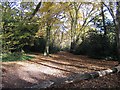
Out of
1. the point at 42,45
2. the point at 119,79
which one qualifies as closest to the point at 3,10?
the point at 119,79

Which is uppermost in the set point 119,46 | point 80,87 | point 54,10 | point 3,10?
point 54,10

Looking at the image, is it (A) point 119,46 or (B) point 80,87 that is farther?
(A) point 119,46

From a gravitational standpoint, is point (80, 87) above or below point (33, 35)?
below

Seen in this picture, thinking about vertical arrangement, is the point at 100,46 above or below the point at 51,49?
above

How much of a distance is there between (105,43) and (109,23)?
2.16 meters

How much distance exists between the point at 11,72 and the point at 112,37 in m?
7.11

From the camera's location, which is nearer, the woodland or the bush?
the woodland

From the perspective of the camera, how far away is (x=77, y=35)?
20312 mm

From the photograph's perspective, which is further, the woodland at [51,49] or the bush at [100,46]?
the bush at [100,46]

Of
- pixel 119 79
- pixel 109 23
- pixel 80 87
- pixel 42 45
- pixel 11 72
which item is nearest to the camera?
pixel 80 87

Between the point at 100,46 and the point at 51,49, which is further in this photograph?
the point at 51,49

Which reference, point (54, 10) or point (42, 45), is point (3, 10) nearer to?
point (54, 10)

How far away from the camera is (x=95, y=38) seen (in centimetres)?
1131

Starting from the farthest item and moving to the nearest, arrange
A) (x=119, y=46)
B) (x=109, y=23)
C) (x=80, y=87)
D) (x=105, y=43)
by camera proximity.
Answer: (x=109, y=23)
(x=105, y=43)
(x=119, y=46)
(x=80, y=87)
